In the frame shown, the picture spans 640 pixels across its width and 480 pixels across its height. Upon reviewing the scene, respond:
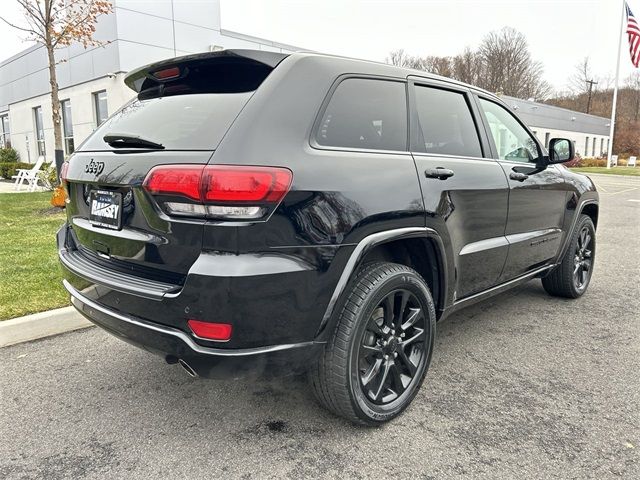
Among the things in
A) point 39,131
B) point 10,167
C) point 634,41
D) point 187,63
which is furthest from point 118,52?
point 634,41

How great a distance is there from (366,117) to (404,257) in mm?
807

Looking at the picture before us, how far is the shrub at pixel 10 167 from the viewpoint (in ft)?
66.3

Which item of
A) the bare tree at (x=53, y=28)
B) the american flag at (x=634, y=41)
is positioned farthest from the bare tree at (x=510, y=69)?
the bare tree at (x=53, y=28)

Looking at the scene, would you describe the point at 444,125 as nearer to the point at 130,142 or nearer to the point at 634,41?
the point at 130,142

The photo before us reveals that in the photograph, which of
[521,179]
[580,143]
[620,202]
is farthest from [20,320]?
[580,143]

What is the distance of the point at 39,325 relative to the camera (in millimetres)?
3713

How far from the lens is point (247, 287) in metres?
1.93

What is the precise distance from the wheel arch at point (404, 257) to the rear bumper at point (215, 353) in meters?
0.16

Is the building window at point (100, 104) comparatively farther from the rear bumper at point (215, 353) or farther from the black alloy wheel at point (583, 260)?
the rear bumper at point (215, 353)

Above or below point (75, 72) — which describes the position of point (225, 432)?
below

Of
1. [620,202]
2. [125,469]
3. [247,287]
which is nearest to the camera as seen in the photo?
[247,287]

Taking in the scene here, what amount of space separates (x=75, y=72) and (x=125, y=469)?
1763cm

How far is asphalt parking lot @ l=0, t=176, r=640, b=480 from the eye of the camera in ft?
7.34

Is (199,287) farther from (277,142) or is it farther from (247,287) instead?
(277,142)
